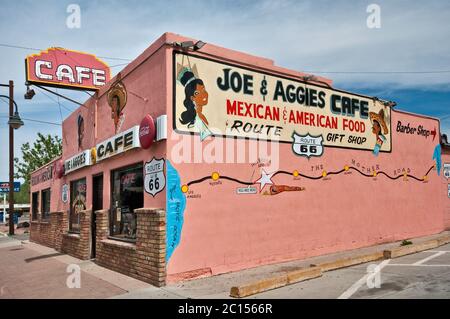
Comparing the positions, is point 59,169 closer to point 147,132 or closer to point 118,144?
point 118,144

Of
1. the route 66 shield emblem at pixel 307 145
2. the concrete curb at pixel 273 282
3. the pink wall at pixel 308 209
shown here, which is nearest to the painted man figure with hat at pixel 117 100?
the pink wall at pixel 308 209

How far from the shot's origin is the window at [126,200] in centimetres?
956

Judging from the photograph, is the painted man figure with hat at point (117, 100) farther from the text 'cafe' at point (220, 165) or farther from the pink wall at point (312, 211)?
the pink wall at point (312, 211)

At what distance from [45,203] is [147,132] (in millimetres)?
12170

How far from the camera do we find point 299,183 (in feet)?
34.3

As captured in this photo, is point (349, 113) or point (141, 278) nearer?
point (141, 278)

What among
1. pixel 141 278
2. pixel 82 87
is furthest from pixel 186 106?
pixel 82 87

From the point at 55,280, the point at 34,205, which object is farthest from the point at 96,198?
the point at 34,205

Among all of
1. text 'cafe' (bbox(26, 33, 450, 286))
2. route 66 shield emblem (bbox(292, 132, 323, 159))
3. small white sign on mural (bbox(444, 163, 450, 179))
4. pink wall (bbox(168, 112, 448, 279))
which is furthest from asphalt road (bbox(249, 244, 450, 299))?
small white sign on mural (bbox(444, 163, 450, 179))

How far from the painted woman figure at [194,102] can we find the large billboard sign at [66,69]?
5.00 m

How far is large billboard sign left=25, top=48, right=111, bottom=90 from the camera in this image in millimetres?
11742

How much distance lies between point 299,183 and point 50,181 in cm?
1151

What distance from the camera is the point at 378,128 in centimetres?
1302
